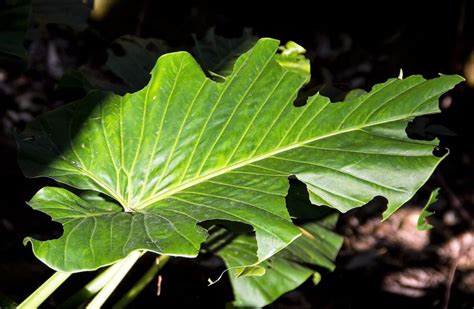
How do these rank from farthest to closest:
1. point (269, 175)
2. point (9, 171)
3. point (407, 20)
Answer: point (407, 20) < point (9, 171) < point (269, 175)

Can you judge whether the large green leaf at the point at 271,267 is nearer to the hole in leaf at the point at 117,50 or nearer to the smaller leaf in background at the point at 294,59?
the smaller leaf in background at the point at 294,59

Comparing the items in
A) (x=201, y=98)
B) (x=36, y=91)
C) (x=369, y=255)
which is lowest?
(x=369, y=255)

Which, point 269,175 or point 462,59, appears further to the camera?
point 462,59

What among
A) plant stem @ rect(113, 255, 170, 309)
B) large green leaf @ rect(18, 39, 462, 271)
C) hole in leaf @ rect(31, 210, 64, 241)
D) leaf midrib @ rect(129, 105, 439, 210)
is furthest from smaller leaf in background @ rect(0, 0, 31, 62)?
hole in leaf @ rect(31, 210, 64, 241)

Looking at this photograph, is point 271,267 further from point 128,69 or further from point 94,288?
point 128,69

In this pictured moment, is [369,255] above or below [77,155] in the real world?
below

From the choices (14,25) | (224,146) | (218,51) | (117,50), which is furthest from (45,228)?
(224,146)

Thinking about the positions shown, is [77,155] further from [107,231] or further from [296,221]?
[296,221]

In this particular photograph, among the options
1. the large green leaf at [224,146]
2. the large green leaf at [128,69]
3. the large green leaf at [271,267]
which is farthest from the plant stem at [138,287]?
the large green leaf at [128,69]

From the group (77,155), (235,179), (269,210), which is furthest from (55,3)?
(269,210)
